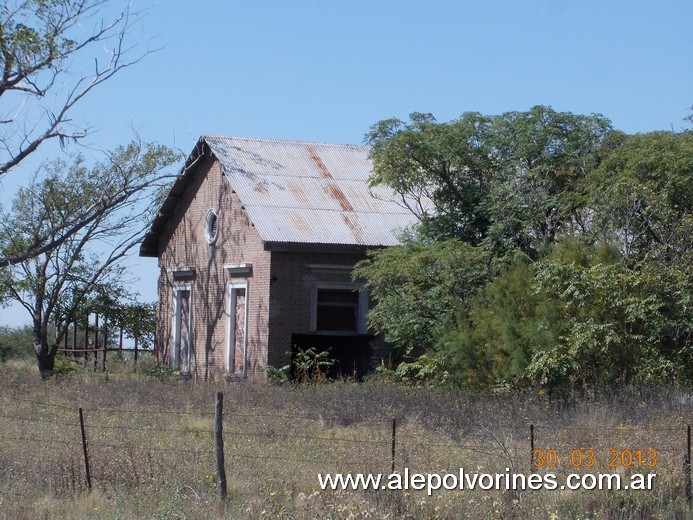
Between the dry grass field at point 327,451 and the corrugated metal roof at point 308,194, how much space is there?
573cm

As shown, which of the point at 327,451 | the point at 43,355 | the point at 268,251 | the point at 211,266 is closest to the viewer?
the point at 327,451

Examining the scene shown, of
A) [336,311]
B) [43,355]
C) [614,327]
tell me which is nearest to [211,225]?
[336,311]

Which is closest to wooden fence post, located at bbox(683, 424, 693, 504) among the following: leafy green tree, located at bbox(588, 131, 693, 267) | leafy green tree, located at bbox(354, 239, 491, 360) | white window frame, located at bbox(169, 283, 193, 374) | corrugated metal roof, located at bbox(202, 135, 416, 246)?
leafy green tree, located at bbox(588, 131, 693, 267)

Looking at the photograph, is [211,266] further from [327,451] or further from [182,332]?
[327,451]

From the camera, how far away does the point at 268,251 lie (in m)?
24.4

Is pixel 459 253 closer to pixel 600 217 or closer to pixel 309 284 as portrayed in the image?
pixel 600 217

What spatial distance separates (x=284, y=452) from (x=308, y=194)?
13.9 meters

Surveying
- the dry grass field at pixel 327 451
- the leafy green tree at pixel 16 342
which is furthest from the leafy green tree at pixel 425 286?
the leafy green tree at pixel 16 342

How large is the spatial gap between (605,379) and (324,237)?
9114 mm

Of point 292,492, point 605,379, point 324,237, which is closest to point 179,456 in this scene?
point 292,492

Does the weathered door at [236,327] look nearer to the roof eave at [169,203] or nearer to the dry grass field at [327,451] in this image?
the roof eave at [169,203]

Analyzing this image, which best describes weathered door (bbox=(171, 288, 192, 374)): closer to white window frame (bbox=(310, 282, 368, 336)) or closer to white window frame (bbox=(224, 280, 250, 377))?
white window frame (bbox=(224, 280, 250, 377))

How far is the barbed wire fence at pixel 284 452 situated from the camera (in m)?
10.9

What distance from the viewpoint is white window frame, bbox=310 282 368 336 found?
2486 centimetres
